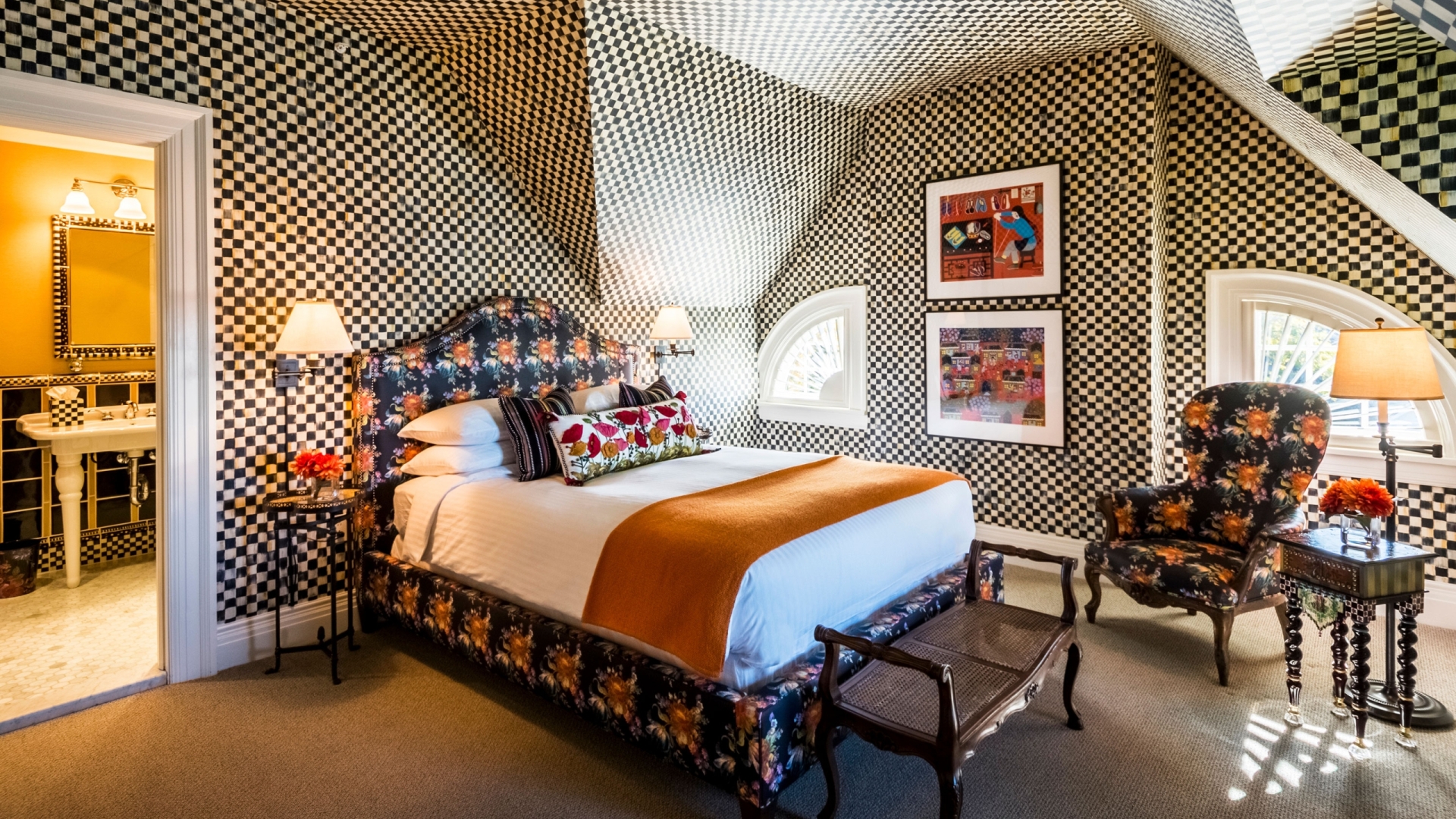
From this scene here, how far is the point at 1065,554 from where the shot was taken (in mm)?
5082

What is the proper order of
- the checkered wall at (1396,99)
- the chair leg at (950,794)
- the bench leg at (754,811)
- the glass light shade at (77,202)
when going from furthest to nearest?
1. the glass light shade at (77,202)
2. the checkered wall at (1396,99)
3. the bench leg at (754,811)
4. the chair leg at (950,794)

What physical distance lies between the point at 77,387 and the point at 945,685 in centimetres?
573

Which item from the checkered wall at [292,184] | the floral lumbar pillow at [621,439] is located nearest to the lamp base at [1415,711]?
the floral lumbar pillow at [621,439]

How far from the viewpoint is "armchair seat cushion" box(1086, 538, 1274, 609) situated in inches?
134

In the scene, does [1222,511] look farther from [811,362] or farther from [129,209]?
[129,209]

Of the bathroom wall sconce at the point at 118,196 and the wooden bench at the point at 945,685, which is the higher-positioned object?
the bathroom wall sconce at the point at 118,196

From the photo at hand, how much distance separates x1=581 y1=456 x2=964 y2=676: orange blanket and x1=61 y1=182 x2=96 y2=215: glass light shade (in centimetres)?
463

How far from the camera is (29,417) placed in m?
4.78

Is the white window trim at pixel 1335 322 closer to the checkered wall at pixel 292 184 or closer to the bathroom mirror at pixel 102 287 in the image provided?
the checkered wall at pixel 292 184

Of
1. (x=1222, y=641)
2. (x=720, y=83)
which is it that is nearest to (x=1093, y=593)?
(x=1222, y=641)

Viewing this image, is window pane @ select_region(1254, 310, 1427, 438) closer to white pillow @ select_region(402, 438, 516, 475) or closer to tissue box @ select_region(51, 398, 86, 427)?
white pillow @ select_region(402, 438, 516, 475)

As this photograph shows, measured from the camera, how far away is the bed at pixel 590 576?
95.7 inches

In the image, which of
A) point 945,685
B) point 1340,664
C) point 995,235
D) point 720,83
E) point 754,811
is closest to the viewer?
point 945,685

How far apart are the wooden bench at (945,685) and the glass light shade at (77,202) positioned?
551cm
